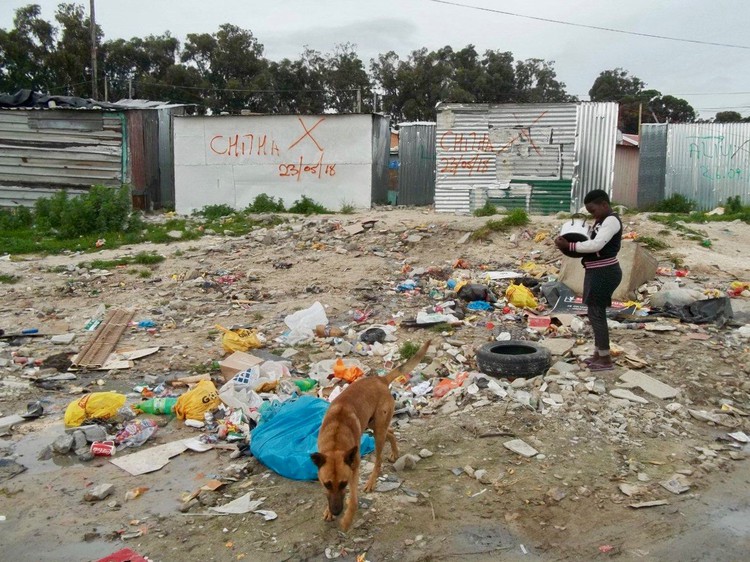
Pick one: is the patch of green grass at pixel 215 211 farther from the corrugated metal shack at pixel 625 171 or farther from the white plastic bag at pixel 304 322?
the corrugated metal shack at pixel 625 171

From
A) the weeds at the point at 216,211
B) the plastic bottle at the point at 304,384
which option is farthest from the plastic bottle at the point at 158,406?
the weeds at the point at 216,211

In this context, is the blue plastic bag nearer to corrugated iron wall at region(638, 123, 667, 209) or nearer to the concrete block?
the concrete block

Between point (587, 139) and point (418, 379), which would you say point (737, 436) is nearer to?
point (418, 379)

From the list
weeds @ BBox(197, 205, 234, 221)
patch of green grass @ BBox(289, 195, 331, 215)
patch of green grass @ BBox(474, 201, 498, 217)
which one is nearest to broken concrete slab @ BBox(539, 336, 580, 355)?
patch of green grass @ BBox(474, 201, 498, 217)

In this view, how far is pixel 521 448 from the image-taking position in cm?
→ 466

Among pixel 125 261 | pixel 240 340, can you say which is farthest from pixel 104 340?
pixel 125 261

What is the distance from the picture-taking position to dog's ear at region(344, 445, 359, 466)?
368 centimetres

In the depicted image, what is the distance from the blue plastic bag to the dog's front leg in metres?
0.57

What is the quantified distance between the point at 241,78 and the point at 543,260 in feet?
95.7

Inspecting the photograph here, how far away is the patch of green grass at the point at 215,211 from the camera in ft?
56.6

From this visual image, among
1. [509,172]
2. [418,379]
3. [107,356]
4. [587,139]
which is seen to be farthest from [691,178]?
[107,356]

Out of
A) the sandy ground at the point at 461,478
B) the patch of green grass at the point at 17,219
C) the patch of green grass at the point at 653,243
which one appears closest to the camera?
the sandy ground at the point at 461,478

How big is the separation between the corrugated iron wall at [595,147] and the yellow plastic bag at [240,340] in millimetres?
10180

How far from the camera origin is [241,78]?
36.7m
